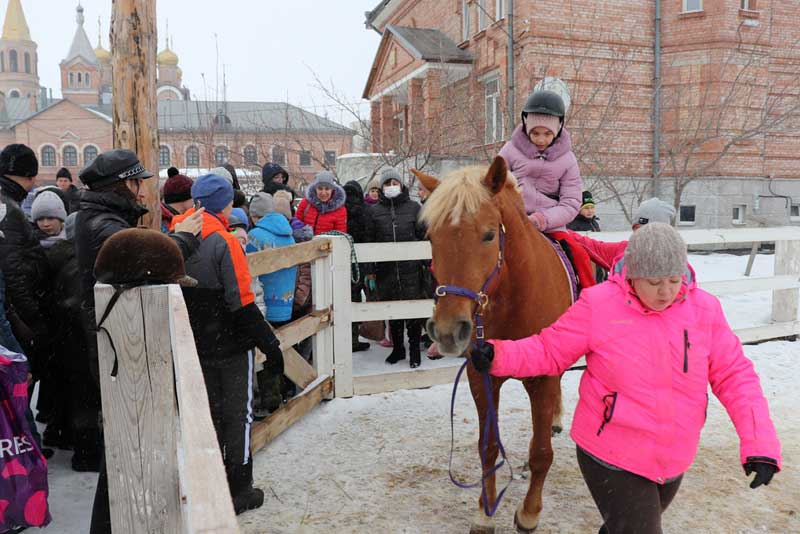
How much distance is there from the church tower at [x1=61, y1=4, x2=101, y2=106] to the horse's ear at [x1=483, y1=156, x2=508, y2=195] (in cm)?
10650

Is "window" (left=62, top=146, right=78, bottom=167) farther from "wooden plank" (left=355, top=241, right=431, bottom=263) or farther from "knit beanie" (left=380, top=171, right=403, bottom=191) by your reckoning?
"wooden plank" (left=355, top=241, right=431, bottom=263)

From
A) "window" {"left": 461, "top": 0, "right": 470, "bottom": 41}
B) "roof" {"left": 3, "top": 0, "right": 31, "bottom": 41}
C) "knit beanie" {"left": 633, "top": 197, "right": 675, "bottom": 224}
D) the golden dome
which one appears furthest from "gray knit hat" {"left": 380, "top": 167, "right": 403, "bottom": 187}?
"roof" {"left": 3, "top": 0, "right": 31, "bottom": 41}

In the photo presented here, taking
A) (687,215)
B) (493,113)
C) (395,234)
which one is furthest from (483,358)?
(687,215)

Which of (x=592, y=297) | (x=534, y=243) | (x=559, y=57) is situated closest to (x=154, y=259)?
(x=592, y=297)

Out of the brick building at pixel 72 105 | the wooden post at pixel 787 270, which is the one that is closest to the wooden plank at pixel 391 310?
the wooden post at pixel 787 270

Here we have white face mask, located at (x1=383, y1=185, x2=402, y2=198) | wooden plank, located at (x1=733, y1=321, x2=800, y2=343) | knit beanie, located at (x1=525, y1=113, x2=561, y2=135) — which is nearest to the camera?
knit beanie, located at (x1=525, y1=113, x2=561, y2=135)

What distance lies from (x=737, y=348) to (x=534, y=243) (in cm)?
125

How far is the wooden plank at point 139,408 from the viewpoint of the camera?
1698 mm

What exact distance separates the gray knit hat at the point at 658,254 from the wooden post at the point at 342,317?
338cm

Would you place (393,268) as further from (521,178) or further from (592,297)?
(592,297)

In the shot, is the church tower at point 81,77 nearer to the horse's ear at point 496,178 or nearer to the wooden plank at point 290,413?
the wooden plank at point 290,413

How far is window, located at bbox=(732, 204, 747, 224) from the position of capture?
55.5 feet

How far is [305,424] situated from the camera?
4820 millimetres

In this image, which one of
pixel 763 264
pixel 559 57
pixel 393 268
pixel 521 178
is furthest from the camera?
pixel 559 57
